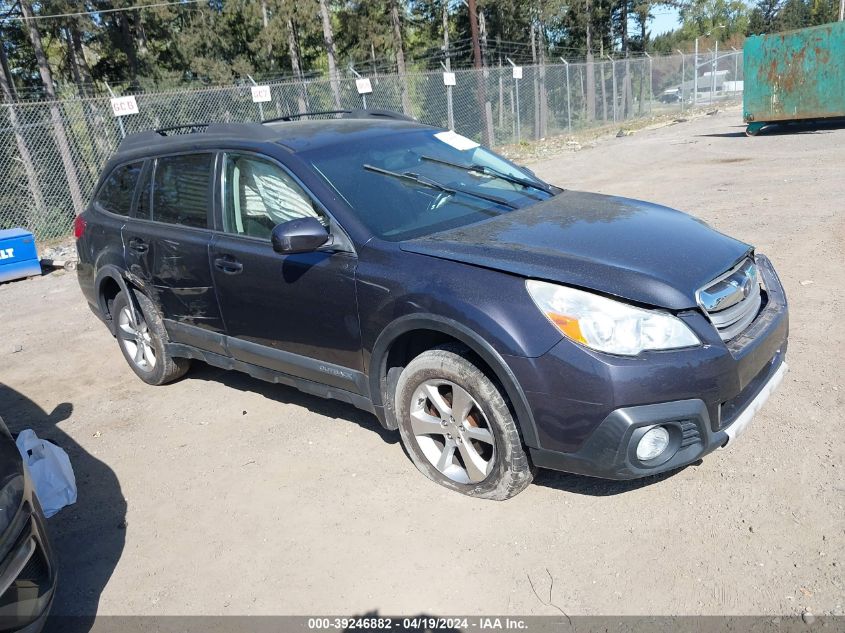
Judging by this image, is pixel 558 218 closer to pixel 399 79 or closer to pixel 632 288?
pixel 632 288

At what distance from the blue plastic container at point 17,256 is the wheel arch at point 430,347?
8.05 meters

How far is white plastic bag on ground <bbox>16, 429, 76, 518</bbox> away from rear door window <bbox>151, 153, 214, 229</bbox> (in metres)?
1.56

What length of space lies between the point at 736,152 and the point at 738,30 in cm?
8213

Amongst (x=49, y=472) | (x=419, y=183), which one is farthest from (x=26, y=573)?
(x=419, y=183)

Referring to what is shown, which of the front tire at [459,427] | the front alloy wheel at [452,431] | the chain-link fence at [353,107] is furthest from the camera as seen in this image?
the chain-link fence at [353,107]

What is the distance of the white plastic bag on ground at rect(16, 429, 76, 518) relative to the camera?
3.83 m

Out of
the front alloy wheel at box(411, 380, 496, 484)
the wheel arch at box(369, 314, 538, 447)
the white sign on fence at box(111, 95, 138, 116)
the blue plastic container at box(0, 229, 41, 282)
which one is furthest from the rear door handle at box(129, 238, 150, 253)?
the white sign on fence at box(111, 95, 138, 116)

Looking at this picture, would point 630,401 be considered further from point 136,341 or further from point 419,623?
point 136,341

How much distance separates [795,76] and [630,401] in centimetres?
1831

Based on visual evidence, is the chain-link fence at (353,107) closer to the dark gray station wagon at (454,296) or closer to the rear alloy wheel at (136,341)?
the rear alloy wheel at (136,341)

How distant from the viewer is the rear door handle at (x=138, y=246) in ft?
15.9

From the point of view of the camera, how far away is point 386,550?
3.20m

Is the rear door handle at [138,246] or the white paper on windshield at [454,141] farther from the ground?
the white paper on windshield at [454,141]

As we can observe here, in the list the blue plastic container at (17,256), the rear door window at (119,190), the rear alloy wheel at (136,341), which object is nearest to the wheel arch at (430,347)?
the rear alloy wheel at (136,341)
